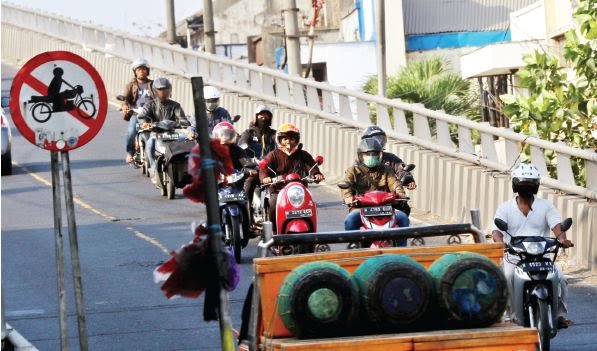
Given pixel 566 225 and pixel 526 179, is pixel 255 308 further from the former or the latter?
pixel 526 179

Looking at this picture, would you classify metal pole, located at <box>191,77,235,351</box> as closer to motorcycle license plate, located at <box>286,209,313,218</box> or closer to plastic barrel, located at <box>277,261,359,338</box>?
plastic barrel, located at <box>277,261,359,338</box>

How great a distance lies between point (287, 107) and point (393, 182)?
15.6 meters

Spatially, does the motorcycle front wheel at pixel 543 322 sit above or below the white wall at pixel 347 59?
below

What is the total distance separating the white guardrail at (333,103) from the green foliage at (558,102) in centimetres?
37

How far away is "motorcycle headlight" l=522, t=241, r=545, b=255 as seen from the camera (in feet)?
40.0

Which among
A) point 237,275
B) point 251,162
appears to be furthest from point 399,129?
point 237,275

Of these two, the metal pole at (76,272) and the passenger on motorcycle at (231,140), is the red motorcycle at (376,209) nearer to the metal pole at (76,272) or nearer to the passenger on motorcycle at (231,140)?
the metal pole at (76,272)

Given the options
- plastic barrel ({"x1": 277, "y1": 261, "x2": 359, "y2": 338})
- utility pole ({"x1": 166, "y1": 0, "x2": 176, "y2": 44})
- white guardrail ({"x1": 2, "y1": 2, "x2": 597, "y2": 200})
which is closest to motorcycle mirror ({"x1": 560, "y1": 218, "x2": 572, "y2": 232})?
plastic barrel ({"x1": 277, "y1": 261, "x2": 359, "y2": 338})

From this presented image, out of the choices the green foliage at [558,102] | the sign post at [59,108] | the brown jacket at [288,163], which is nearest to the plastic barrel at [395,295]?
the sign post at [59,108]

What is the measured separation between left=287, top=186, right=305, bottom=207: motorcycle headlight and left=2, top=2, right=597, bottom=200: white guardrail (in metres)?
3.26

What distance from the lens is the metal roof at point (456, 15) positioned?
201 feet

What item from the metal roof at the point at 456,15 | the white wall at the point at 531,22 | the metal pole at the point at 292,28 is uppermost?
the metal roof at the point at 456,15

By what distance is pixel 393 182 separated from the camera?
15.5 metres

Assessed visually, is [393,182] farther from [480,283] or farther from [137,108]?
[137,108]
